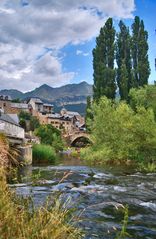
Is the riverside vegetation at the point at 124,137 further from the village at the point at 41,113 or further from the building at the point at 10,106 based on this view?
the building at the point at 10,106

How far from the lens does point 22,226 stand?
564 cm

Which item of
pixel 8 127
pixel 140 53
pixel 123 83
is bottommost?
pixel 8 127

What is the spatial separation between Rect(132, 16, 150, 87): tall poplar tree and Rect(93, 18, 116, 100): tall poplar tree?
4366mm

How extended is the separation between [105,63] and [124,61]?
12.2 ft

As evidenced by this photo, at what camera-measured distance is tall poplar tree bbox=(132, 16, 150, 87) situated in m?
70.9

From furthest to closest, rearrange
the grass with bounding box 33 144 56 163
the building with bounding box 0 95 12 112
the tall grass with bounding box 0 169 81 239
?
the building with bounding box 0 95 12 112
the grass with bounding box 33 144 56 163
the tall grass with bounding box 0 169 81 239

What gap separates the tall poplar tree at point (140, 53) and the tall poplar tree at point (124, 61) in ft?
3.73

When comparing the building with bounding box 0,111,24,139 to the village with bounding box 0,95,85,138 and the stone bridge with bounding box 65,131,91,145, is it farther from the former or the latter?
the village with bounding box 0,95,85,138

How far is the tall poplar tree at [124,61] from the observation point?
68.1 m

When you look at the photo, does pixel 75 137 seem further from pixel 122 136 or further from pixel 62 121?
pixel 122 136

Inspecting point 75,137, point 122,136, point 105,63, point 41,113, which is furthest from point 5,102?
point 122,136

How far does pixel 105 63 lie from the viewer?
236 feet

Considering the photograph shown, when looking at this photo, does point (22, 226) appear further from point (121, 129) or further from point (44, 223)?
point (121, 129)

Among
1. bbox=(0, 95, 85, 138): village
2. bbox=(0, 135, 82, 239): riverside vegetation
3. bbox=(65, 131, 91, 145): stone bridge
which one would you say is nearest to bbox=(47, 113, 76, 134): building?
bbox=(0, 95, 85, 138): village
